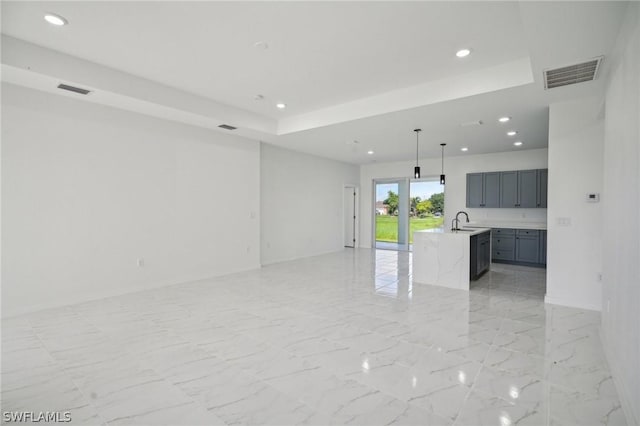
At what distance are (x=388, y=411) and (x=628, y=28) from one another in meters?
3.14

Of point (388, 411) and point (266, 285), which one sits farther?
point (266, 285)

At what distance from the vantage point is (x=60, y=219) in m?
4.04

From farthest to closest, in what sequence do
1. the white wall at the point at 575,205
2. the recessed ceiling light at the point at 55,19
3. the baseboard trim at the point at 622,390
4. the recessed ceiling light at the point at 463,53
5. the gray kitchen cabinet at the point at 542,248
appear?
the gray kitchen cabinet at the point at 542,248, the white wall at the point at 575,205, the recessed ceiling light at the point at 463,53, the recessed ceiling light at the point at 55,19, the baseboard trim at the point at 622,390

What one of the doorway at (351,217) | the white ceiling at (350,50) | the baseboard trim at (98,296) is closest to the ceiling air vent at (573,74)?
the white ceiling at (350,50)

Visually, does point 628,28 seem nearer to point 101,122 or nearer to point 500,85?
point 500,85

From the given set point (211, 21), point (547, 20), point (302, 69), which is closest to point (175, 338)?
point (211, 21)

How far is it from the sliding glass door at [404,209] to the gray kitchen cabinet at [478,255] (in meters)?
2.54

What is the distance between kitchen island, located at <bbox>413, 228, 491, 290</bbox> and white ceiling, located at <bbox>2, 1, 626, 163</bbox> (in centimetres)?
188

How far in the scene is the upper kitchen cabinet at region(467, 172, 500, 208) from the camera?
298 inches

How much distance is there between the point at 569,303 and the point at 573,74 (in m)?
2.86

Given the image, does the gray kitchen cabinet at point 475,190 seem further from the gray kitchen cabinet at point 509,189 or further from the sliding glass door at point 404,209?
the sliding glass door at point 404,209

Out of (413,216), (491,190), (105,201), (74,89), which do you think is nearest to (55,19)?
(74,89)

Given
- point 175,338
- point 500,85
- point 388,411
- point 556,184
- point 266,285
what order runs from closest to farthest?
1. point 388,411
2. point 175,338
3. point 500,85
4. point 556,184
5. point 266,285

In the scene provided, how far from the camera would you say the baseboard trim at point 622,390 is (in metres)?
1.82
